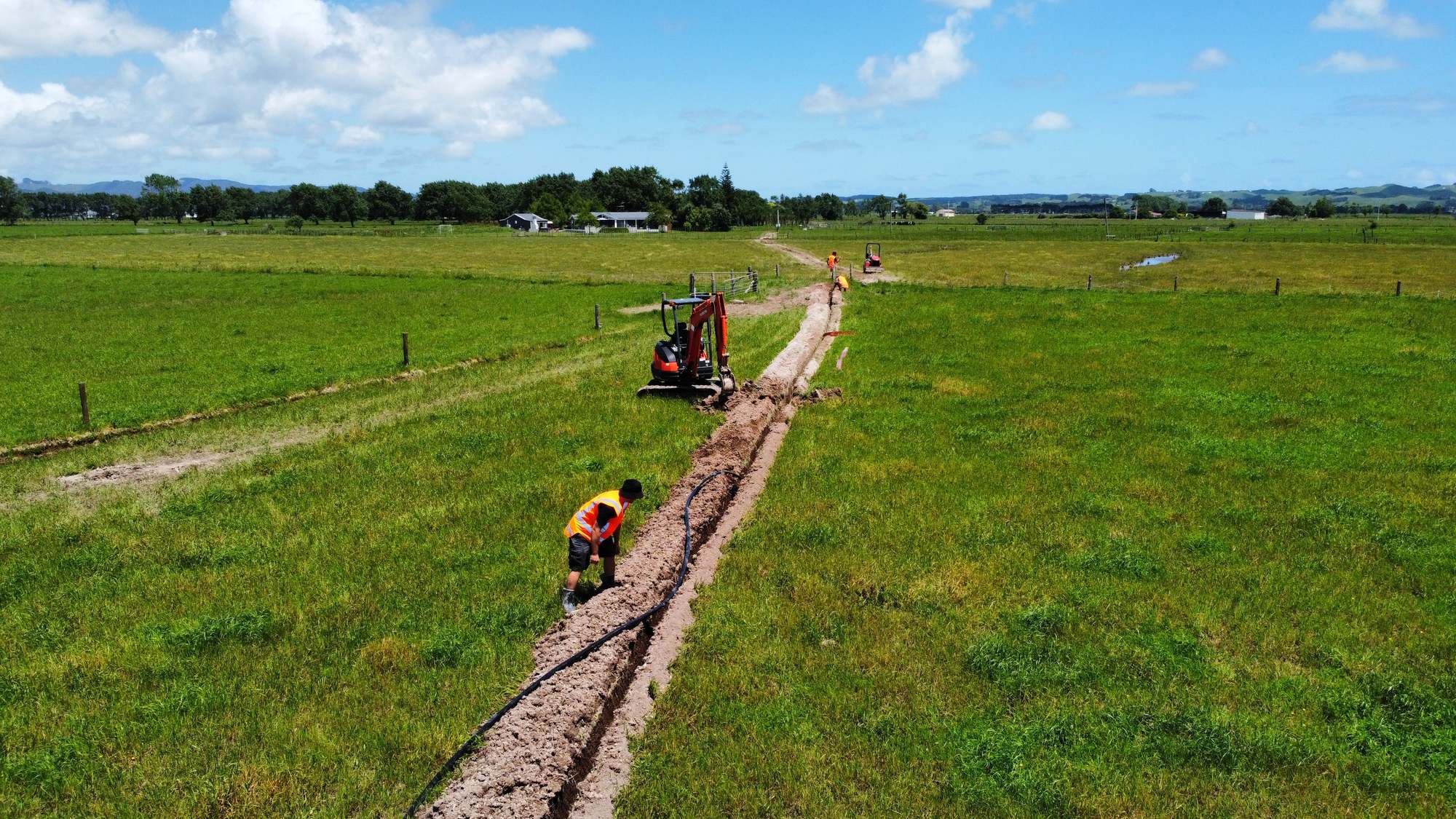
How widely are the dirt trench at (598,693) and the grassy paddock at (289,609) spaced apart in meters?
0.52

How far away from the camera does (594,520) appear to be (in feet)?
33.7

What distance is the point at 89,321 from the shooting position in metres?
39.4

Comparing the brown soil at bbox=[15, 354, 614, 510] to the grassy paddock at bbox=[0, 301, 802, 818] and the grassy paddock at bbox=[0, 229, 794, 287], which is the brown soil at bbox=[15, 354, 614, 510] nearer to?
the grassy paddock at bbox=[0, 301, 802, 818]

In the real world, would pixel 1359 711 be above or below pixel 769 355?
below

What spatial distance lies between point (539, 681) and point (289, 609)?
4.06 metres

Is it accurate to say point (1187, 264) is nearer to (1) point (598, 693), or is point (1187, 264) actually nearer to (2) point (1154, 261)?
(2) point (1154, 261)

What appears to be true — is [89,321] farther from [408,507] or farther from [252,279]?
[408,507]

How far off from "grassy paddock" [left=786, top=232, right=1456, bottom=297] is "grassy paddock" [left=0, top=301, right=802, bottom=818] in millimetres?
42455

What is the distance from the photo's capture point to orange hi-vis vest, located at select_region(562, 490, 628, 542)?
10164mm

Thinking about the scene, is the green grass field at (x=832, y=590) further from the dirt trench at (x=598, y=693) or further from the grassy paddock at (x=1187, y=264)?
the grassy paddock at (x=1187, y=264)

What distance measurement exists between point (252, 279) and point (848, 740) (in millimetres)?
64280

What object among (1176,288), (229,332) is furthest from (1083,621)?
(1176,288)

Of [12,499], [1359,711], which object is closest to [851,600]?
[1359,711]

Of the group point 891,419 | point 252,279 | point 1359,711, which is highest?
point 252,279
